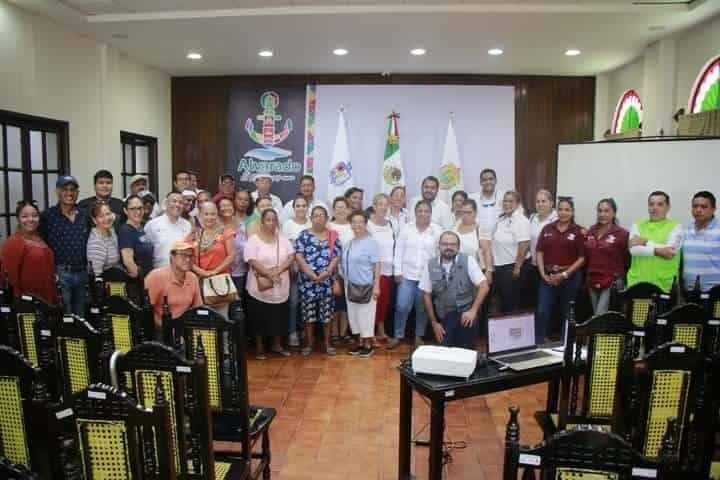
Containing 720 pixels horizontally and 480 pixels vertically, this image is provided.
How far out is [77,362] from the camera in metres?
2.42

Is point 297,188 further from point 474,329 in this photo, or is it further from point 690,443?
point 690,443

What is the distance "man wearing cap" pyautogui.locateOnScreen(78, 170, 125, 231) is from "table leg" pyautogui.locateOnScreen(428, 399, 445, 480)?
11.4ft

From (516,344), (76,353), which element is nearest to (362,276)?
(516,344)

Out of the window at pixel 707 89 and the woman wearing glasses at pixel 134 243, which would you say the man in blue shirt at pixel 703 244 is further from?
the woman wearing glasses at pixel 134 243

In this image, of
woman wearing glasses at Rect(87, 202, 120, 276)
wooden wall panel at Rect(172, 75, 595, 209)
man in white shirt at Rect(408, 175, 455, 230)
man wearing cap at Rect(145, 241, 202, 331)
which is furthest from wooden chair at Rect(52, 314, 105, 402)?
wooden wall panel at Rect(172, 75, 595, 209)

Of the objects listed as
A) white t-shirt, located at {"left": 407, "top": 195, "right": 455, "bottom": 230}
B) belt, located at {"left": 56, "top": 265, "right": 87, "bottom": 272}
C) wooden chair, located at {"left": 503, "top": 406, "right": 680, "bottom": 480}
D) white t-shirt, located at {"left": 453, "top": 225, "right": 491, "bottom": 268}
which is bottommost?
wooden chair, located at {"left": 503, "top": 406, "right": 680, "bottom": 480}

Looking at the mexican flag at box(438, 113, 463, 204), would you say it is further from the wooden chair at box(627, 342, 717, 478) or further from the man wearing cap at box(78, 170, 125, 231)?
the wooden chair at box(627, 342, 717, 478)

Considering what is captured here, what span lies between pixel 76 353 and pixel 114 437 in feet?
3.44

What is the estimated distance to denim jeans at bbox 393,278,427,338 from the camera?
16.4ft

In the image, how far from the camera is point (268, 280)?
4.63 meters

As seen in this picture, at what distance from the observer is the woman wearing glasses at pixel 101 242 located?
13.9ft

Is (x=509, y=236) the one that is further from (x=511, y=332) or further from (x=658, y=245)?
(x=511, y=332)

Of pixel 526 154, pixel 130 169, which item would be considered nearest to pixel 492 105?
pixel 526 154

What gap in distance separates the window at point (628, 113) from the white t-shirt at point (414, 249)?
397 centimetres
